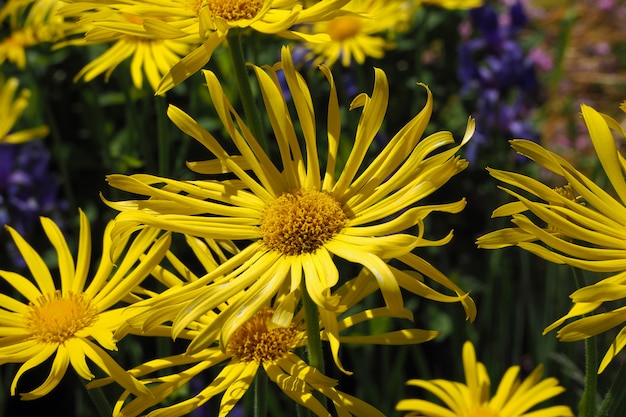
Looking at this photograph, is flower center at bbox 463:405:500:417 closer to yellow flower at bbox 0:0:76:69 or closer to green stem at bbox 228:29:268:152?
green stem at bbox 228:29:268:152

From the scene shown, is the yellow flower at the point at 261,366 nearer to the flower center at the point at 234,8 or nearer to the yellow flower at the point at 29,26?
the flower center at the point at 234,8

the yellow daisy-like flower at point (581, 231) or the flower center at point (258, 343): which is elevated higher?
the flower center at point (258, 343)

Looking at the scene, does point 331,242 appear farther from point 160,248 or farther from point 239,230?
point 160,248

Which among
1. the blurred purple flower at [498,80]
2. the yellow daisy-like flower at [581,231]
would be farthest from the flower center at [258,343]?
the blurred purple flower at [498,80]

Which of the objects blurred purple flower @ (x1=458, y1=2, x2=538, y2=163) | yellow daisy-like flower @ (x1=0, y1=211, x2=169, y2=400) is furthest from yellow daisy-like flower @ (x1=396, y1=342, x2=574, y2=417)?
blurred purple flower @ (x1=458, y1=2, x2=538, y2=163)

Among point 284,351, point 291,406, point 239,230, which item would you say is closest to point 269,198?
point 239,230

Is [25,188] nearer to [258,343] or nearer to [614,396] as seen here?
[258,343]
